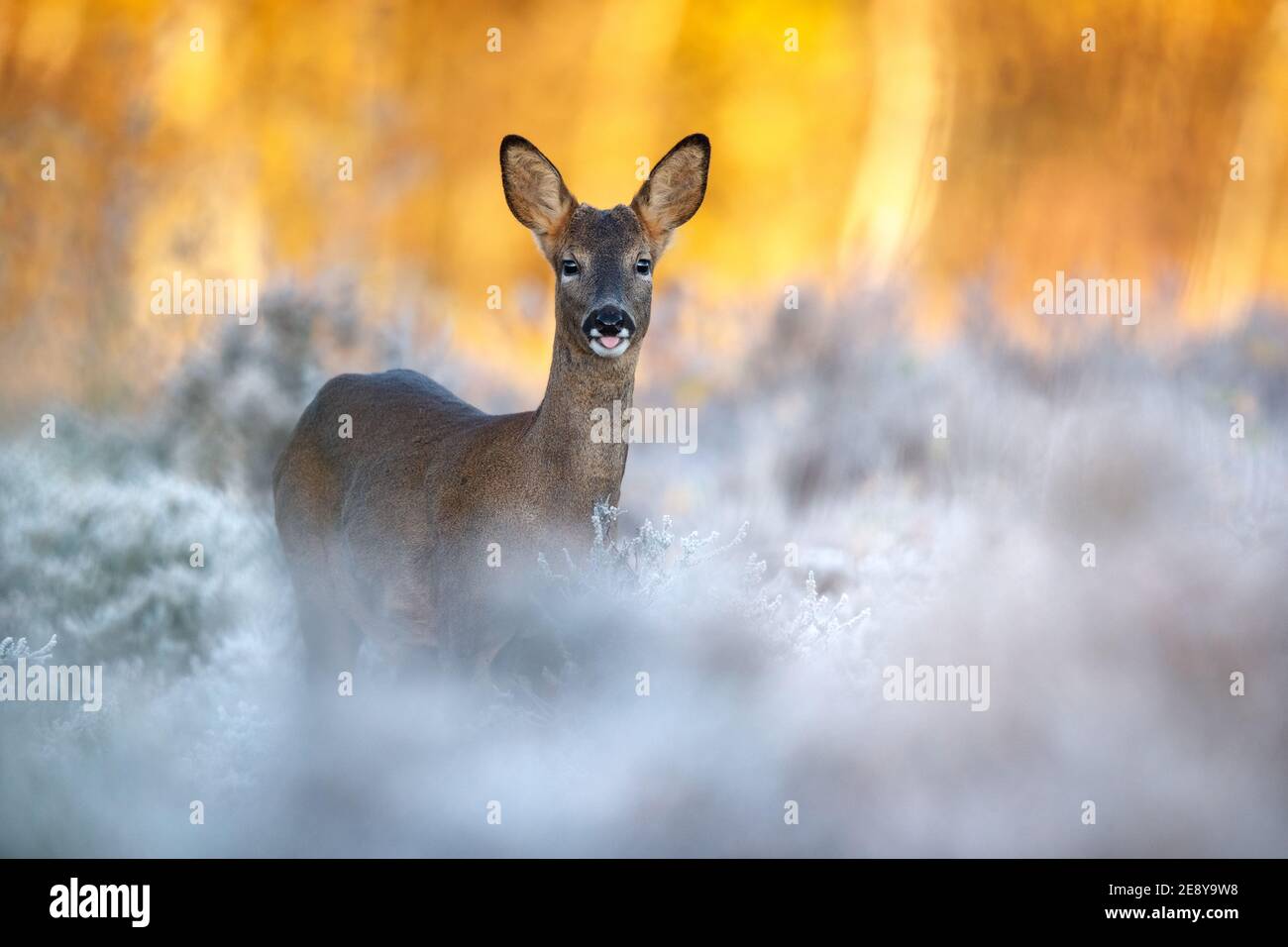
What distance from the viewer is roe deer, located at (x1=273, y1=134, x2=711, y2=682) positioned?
7141 mm

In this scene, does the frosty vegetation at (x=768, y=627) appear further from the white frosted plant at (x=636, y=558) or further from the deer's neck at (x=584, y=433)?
the deer's neck at (x=584, y=433)

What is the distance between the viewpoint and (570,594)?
713 centimetres

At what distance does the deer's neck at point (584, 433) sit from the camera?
713 centimetres

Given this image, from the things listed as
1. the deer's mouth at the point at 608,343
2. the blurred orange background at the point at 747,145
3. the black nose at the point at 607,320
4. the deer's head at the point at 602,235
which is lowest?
the deer's mouth at the point at 608,343

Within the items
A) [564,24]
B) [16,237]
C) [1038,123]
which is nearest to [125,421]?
[16,237]

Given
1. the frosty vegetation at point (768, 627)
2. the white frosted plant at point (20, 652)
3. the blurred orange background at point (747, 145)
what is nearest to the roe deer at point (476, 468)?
the frosty vegetation at point (768, 627)

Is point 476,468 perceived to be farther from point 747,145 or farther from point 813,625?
point 747,145

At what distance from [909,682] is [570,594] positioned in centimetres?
205

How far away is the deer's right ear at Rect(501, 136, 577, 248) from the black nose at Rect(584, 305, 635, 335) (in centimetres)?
73

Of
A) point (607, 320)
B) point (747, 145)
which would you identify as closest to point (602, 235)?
point (607, 320)

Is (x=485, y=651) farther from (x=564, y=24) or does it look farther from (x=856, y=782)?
(x=564, y=24)

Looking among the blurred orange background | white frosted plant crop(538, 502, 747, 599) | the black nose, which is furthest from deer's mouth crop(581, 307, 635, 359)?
the blurred orange background

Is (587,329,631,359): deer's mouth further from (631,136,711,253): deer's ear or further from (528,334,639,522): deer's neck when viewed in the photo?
(631,136,711,253): deer's ear

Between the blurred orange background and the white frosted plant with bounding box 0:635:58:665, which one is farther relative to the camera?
the blurred orange background
